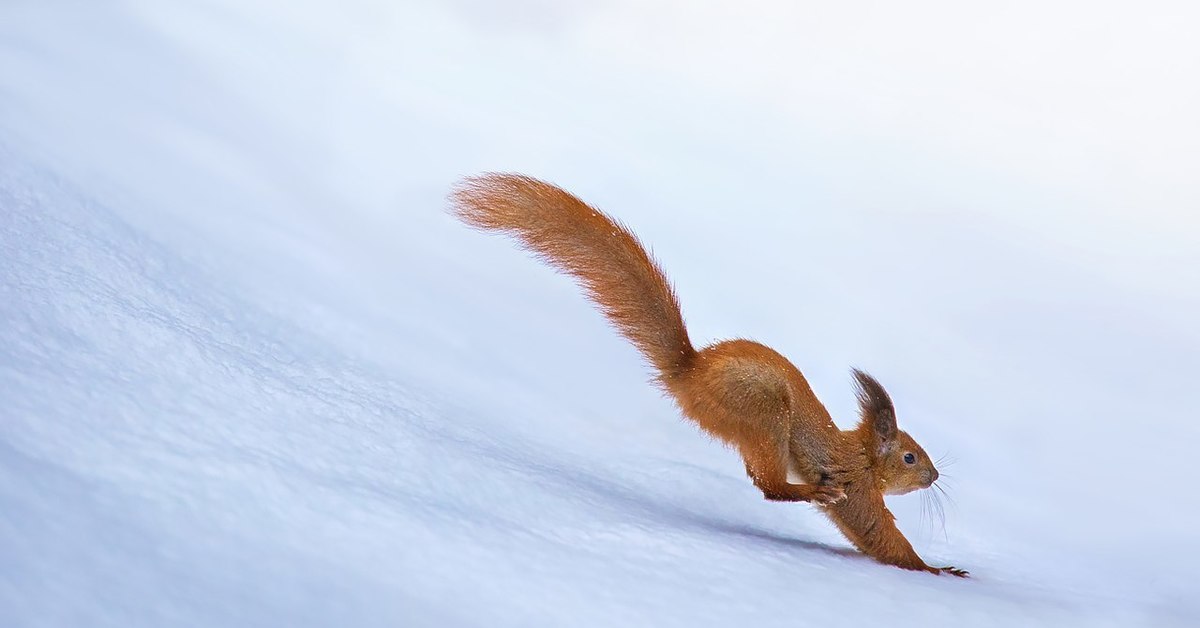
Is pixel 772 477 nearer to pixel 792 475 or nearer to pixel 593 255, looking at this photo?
pixel 792 475

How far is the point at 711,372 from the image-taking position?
2.77 meters

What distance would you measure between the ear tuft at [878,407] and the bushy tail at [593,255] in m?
0.51

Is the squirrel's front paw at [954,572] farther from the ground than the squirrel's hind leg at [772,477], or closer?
closer

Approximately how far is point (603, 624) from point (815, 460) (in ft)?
4.08

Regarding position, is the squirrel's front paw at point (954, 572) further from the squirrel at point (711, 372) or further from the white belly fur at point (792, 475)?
the white belly fur at point (792, 475)

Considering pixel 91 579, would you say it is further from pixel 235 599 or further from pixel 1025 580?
pixel 1025 580

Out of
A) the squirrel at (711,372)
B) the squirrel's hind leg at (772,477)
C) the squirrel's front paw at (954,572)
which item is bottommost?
the squirrel's front paw at (954,572)

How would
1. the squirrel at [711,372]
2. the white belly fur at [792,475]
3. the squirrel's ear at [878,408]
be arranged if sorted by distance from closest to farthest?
the squirrel at [711,372], the white belly fur at [792,475], the squirrel's ear at [878,408]

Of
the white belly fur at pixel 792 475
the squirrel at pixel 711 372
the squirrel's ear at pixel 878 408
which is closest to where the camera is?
the squirrel at pixel 711 372

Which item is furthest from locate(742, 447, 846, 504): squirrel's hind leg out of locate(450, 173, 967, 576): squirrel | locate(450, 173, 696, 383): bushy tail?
locate(450, 173, 696, 383): bushy tail

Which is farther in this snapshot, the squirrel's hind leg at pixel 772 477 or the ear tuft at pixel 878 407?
the ear tuft at pixel 878 407

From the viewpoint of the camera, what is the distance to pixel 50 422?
5.80 feet

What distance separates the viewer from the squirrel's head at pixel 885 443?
302 centimetres

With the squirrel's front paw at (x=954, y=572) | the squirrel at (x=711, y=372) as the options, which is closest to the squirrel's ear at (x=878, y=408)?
the squirrel at (x=711, y=372)
